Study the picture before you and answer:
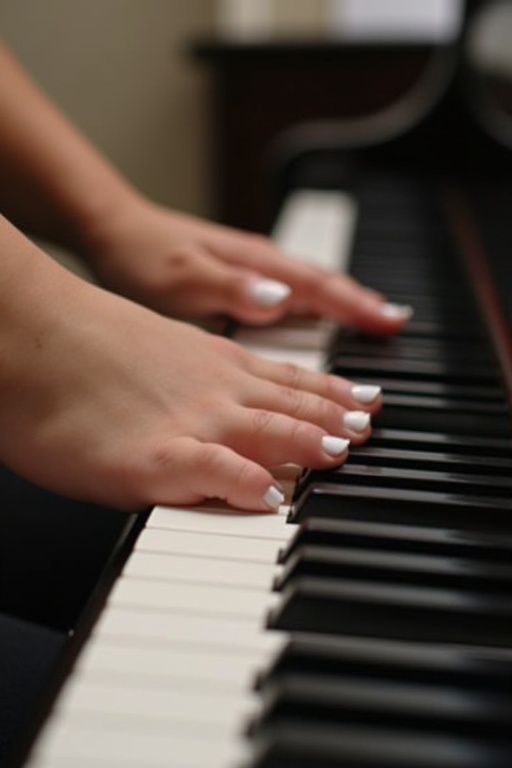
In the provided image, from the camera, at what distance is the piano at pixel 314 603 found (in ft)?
1.43

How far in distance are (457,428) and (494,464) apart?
66 millimetres

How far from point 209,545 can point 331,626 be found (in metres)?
0.10

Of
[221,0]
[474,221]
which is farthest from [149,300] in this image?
[221,0]

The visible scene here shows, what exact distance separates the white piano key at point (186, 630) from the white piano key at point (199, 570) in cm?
3

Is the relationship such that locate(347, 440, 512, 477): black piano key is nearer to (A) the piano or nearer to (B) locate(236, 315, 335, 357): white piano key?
(A) the piano

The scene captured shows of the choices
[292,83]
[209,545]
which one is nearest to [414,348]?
[209,545]

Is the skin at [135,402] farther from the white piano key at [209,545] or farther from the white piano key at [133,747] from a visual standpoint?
the white piano key at [133,747]

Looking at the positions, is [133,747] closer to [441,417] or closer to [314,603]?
[314,603]

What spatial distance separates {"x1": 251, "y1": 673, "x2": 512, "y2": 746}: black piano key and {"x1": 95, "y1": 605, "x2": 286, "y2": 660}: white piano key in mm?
41

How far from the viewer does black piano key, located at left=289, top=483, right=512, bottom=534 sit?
616 millimetres

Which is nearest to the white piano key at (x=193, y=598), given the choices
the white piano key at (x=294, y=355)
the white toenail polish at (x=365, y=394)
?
the white toenail polish at (x=365, y=394)

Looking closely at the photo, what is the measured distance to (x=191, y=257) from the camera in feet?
3.38

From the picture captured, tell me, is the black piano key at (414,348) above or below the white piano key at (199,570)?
above

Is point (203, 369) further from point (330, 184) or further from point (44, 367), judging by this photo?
point (330, 184)
